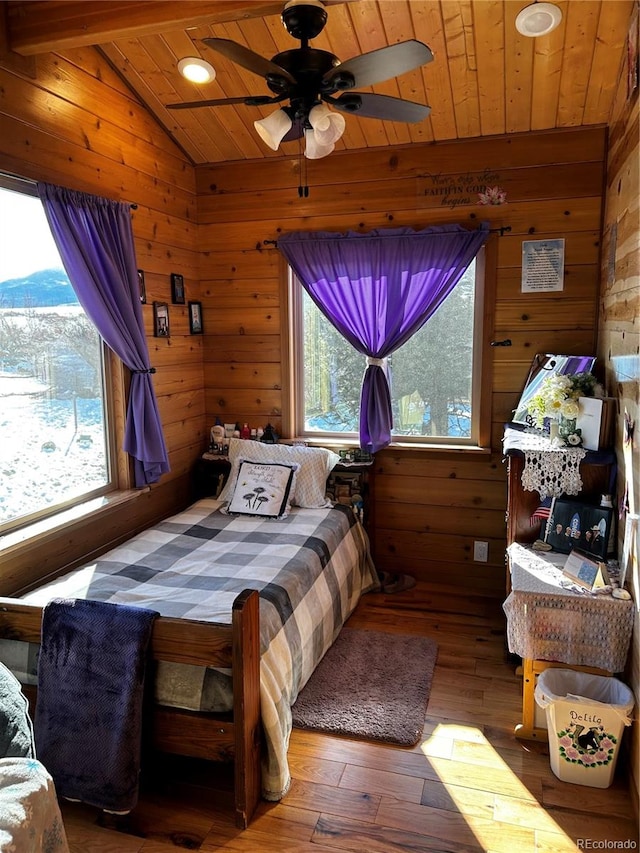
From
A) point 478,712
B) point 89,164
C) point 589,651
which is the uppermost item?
point 89,164

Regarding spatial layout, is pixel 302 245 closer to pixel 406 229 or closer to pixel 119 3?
pixel 406 229

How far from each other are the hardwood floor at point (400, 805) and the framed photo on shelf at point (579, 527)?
0.72 meters

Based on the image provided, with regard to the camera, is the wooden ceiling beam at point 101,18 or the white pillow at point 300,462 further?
the white pillow at point 300,462

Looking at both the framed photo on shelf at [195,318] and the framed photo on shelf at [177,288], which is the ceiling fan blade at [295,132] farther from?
the framed photo on shelf at [195,318]

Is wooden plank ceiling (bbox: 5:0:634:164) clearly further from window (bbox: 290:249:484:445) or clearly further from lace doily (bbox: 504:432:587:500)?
lace doily (bbox: 504:432:587:500)

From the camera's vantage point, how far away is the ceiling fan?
187 centimetres

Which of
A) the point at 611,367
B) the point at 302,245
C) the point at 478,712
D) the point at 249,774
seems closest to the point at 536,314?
the point at 611,367

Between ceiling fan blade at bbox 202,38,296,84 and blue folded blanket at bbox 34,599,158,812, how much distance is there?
1.76 meters

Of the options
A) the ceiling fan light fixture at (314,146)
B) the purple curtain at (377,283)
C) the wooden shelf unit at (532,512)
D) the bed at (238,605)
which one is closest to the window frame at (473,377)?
the purple curtain at (377,283)

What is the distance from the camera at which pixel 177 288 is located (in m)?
3.72

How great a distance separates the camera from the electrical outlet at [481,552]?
3629mm

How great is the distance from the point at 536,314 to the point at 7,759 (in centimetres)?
306

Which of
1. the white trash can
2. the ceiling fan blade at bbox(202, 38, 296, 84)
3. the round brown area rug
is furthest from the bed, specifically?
the ceiling fan blade at bbox(202, 38, 296, 84)

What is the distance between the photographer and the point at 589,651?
7.41 ft
